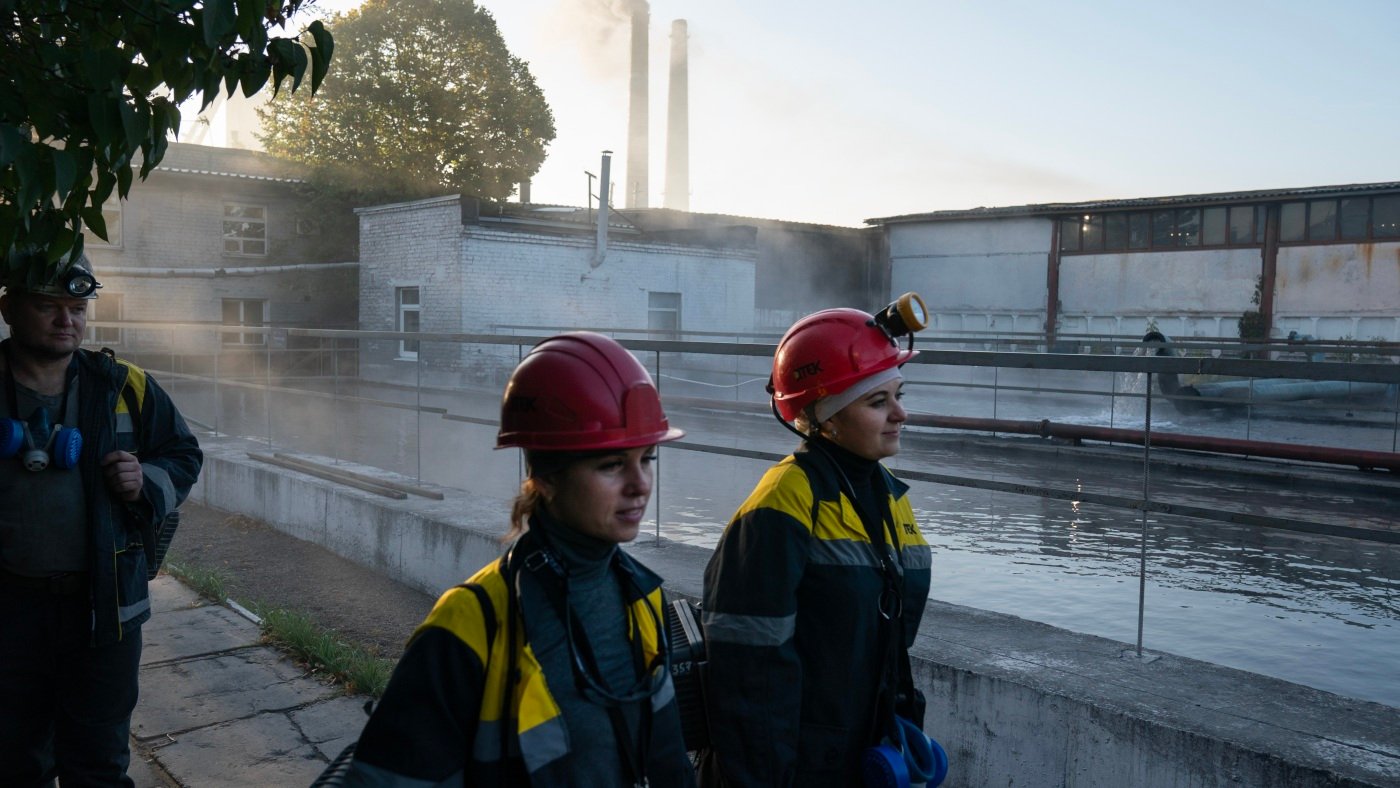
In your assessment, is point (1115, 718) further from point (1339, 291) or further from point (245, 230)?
point (245, 230)

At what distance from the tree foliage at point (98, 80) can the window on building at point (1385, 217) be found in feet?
99.4

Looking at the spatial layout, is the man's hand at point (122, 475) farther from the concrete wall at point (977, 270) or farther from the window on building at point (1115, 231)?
the window on building at point (1115, 231)

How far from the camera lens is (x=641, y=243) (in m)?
28.0

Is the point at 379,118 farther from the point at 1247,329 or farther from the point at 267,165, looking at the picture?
the point at 1247,329

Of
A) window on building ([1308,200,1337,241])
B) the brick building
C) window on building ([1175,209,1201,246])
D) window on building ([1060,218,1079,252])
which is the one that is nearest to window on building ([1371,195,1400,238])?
window on building ([1308,200,1337,241])

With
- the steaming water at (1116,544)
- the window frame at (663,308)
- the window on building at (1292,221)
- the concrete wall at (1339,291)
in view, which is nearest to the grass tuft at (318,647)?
the steaming water at (1116,544)

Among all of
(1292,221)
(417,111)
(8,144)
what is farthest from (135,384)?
(417,111)

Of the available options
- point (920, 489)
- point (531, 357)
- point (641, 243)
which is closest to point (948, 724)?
point (531, 357)

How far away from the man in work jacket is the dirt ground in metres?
2.51

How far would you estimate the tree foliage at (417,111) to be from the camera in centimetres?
3325

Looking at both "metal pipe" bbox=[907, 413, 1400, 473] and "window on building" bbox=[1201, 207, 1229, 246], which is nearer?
"metal pipe" bbox=[907, 413, 1400, 473]

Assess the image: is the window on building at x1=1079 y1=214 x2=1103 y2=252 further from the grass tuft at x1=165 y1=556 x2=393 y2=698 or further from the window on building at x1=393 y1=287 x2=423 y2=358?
the grass tuft at x1=165 y1=556 x2=393 y2=698

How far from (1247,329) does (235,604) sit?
27777 mm

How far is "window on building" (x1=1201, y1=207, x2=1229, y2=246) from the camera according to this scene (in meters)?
29.3
